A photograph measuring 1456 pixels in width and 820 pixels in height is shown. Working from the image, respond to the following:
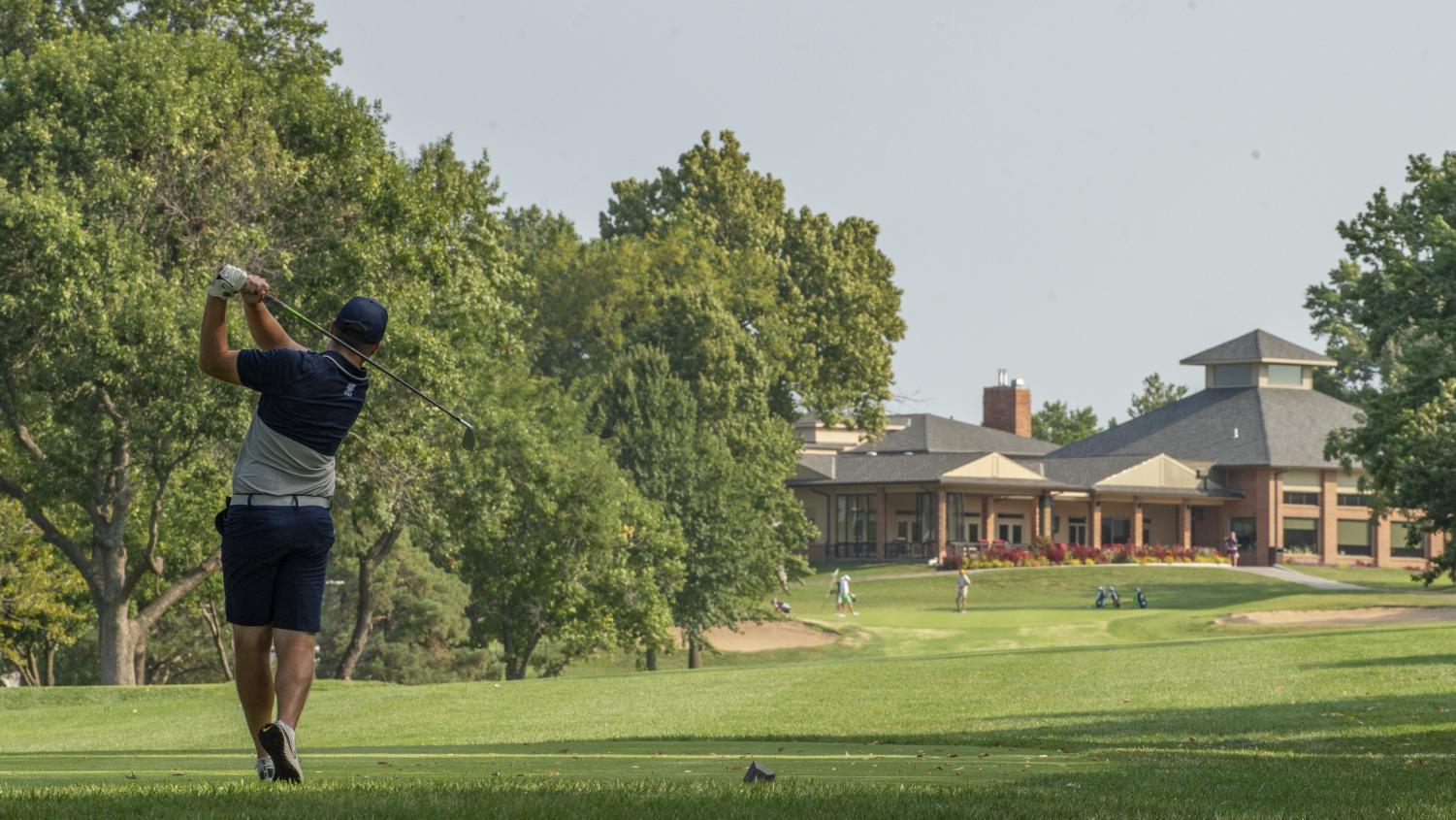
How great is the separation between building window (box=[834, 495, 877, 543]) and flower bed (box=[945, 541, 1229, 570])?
9140 millimetres

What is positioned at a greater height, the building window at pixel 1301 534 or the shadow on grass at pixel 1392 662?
the building window at pixel 1301 534

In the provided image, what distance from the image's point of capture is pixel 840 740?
59.7ft

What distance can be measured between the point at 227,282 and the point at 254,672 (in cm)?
189

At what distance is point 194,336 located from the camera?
29.5 meters

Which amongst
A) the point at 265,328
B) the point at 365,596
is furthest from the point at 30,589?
the point at 265,328

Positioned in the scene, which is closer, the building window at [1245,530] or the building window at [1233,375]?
the building window at [1245,530]

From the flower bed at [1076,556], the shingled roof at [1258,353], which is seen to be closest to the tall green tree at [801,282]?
the flower bed at [1076,556]

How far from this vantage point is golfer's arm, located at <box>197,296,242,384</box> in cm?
858

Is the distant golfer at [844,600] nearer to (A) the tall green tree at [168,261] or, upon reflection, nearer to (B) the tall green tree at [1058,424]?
(A) the tall green tree at [168,261]

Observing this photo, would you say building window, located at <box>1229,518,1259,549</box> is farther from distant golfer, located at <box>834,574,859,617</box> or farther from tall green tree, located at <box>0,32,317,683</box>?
tall green tree, located at <box>0,32,317,683</box>

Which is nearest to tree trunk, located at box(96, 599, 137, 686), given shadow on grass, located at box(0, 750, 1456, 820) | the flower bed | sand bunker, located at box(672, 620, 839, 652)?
sand bunker, located at box(672, 620, 839, 652)

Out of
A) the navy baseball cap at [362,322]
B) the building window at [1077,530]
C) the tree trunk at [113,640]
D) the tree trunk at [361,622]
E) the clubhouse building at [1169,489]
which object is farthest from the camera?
the building window at [1077,530]

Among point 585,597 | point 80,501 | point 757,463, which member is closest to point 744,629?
point 757,463

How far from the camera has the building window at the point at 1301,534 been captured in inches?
3445
